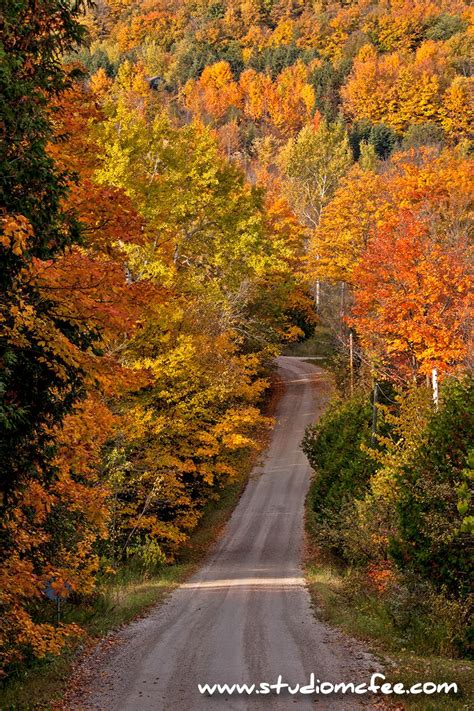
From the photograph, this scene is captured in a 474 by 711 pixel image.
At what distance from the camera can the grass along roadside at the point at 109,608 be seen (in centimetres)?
1072

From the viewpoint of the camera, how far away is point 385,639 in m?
13.7

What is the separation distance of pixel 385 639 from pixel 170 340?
12.7 m

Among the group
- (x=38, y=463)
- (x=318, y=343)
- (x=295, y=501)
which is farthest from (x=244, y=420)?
(x=318, y=343)

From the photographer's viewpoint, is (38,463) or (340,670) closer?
(38,463)

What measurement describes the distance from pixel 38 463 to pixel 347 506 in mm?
14550

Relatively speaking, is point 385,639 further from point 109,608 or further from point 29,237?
point 29,237

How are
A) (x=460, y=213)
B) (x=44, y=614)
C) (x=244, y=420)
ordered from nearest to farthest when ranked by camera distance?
(x=44, y=614) < (x=244, y=420) < (x=460, y=213)

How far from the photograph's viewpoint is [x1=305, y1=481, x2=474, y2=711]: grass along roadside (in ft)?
31.6

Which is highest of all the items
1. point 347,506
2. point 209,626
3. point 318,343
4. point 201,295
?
point 318,343

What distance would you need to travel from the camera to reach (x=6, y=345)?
25.2 feet

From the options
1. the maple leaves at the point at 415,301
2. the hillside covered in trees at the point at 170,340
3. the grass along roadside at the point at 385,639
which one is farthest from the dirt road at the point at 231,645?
the maple leaves at the point at 415,301

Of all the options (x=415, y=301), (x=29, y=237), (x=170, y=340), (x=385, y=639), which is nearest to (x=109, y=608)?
(x=385, y=639)

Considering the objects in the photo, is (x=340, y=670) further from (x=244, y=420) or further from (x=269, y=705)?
(x=244, y=420)

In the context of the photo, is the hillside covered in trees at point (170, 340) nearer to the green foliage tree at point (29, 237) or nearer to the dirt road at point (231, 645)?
the green foliage tree at point (29, 237)
